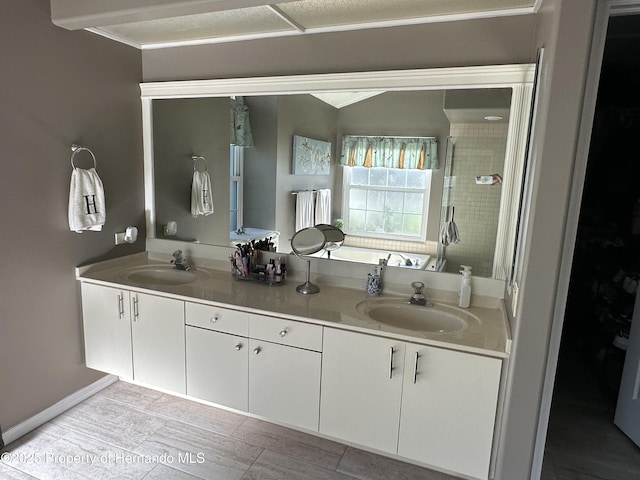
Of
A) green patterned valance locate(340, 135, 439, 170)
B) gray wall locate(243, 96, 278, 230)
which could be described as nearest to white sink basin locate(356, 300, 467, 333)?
green patterned valance locate(340, 135, 439, 170)

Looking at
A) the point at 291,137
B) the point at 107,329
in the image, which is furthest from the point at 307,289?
the point at 107,329

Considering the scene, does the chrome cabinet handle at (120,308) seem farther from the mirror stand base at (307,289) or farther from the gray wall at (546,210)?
the gray wall at (546,210)

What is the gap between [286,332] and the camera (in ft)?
6.34

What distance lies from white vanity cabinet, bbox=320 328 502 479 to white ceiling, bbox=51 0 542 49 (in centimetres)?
152

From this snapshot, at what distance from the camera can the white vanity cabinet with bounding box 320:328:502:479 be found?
1676 millimetres

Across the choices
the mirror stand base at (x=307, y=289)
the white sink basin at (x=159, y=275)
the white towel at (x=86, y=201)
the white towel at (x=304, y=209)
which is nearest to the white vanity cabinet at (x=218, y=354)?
the mirror stand base at (x=307, y=289)

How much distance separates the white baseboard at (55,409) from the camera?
7.11 feet

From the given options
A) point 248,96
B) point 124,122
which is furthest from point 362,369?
point 124,122

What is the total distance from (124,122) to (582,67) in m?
2.51

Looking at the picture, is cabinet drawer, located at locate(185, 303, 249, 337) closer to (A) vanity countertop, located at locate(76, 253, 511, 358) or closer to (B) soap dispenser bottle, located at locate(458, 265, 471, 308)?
(A) vanity countertop, located at locate(76, 253, 511, 358)

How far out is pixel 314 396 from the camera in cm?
194

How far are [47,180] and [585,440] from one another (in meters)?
3.34

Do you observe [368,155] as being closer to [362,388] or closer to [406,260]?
[406,260]

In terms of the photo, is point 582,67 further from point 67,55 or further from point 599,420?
point 67,55
